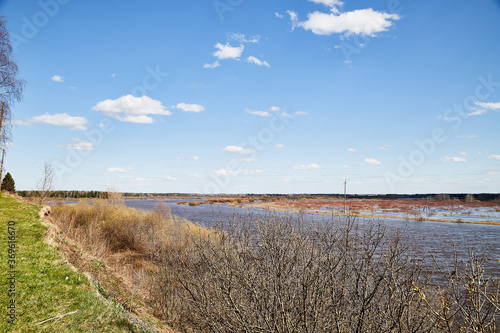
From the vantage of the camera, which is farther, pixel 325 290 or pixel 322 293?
pixel 325 290

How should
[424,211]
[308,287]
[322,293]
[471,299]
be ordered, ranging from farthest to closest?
[424,211]
[322,293]
[308,287]
[471,299]

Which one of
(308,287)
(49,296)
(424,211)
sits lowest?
(424,211)

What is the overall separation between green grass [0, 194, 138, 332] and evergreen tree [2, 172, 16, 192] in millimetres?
26766

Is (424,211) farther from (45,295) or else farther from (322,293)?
(45,295)

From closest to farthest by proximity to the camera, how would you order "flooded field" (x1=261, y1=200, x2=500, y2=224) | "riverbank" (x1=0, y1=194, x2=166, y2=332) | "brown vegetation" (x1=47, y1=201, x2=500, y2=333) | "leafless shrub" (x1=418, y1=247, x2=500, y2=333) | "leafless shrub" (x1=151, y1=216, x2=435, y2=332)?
"leafless shrub" (x1=418, y1=247, x2=500, y2=333)
"brown vegetation" (x1=47, y1=201, x2=500, y2=333)
"leafless shrub" (x1=151, y1=216, x2=435, y2=332)
"riverbank" (x1=0, y1=194, x2=166, y2=332)
"flooded field" (x1=261, y1=200, x2=500, y2=224)

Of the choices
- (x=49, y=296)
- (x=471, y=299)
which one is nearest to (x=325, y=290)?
(x=471, y=299)

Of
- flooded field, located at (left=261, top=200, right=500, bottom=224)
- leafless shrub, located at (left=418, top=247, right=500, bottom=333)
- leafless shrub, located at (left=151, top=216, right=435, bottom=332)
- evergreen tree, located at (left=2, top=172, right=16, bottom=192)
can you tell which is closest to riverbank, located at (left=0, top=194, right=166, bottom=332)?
leafless shrub, located at (left=151, top=216, right=435, bottom=332)

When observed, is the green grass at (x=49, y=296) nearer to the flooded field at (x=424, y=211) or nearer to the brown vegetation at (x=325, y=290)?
the brown vegetation at (x=325, y=290)

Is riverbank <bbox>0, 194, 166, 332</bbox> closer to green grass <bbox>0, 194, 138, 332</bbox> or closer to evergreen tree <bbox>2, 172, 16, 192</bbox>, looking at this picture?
green grass <bbox>0, 194, 138, 332</bbox>

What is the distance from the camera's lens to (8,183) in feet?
102

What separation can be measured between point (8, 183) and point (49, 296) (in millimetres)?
32281

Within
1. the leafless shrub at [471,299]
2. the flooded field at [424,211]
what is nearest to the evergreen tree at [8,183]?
the flooded field at [424,211]

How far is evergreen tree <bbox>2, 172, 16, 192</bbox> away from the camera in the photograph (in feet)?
100

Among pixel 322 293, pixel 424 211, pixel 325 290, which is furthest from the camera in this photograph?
pixel 424 211
